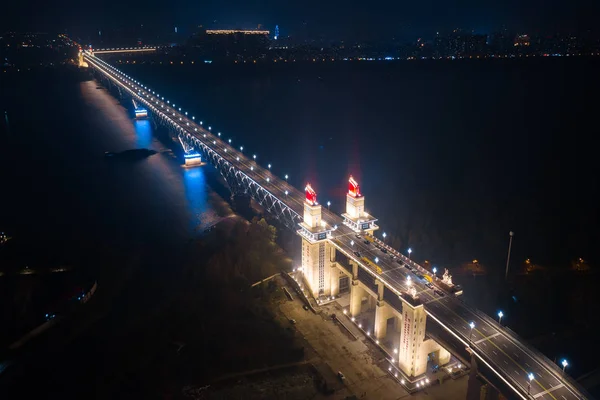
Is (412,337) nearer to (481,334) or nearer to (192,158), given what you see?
(481,334)

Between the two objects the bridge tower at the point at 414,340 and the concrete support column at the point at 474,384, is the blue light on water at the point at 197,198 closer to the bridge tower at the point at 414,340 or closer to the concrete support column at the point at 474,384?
the bridge tower at the point at 414,340

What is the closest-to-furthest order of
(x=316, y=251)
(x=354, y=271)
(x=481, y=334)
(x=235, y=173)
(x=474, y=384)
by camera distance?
(x=474, y=384), (x=481, y=334), (x=354, y=271), (x=316, y=251), (x=235, y=173)

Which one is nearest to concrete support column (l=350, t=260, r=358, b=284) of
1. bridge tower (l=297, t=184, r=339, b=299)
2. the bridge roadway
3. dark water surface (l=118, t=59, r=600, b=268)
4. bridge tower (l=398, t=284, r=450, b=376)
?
the bridge roadway

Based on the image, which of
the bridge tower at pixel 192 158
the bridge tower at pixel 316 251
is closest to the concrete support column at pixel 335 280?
the bridge tower at pixel 316 251

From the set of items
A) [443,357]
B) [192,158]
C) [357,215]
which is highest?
[357,215]

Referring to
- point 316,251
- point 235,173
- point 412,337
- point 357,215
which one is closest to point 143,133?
point 235,173
